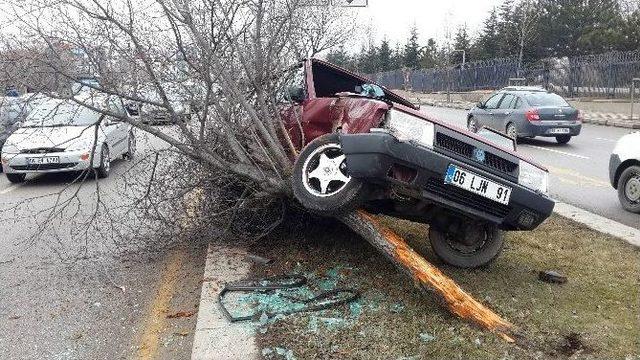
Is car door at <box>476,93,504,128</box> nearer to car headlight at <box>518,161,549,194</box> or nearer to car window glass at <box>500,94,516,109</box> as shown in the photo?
car window glass at <box>500,94,516,109</box>

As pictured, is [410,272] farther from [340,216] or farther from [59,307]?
[59,307]

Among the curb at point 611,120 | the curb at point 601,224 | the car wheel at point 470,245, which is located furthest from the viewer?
the curb at point 611,120

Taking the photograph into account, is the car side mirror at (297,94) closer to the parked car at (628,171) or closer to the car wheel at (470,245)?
the car wheel at (470,245)

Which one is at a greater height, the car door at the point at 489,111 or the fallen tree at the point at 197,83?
the fallen tree at the point at 197,83

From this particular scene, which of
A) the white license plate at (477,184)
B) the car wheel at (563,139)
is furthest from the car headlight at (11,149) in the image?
the car wheel at (563,139)

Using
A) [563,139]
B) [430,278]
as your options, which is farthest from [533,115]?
[430,278]

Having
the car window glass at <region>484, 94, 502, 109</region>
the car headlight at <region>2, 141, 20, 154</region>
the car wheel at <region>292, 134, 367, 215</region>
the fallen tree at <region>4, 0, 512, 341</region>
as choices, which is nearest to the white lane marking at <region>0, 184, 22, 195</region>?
the car headlight at <region>2, 141, 20, 154</region>

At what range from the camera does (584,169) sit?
11875 millimetres

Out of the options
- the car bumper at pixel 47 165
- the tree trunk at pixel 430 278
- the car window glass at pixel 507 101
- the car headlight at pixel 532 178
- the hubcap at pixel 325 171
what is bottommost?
the car window glass at pixel 507 101

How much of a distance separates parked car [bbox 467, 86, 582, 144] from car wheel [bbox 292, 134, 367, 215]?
1138cm

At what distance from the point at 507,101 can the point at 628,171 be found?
995cm

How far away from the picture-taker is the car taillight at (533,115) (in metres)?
16.1

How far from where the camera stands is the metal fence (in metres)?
26.2

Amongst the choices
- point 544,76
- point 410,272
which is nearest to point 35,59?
point 410,272
